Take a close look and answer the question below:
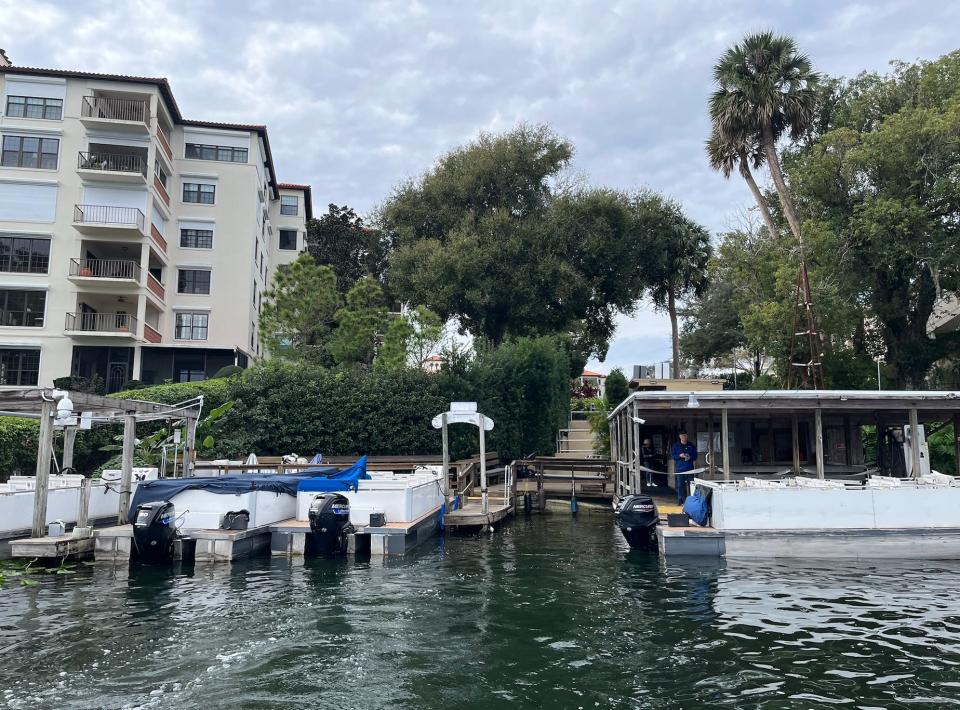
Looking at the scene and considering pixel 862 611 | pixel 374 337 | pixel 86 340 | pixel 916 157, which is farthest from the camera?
pixel 86 340

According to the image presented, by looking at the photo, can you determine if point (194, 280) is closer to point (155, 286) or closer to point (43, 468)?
point (155, 286)

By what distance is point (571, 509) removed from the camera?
2288 centimetres

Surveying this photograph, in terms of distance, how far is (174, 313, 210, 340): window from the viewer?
36.8m

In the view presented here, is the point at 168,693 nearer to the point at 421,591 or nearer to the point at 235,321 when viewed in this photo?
the point at 421,591

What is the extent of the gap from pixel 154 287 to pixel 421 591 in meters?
29.0

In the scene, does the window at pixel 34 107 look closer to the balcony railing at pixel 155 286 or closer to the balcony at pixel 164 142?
the balcony at pixel 164 142

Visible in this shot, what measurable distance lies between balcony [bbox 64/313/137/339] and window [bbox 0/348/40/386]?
2093mm

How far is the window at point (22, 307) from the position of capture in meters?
32.4

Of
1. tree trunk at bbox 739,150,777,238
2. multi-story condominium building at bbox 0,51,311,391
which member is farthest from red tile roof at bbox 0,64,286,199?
Result: tree trunk at bbox 739,150,777,238

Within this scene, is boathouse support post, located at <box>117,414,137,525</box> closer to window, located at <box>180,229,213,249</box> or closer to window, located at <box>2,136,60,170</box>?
window, located at <box>2,136,60,170</box>

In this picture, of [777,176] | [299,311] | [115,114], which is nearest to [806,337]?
[777,176]

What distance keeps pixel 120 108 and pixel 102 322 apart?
35.9 ft

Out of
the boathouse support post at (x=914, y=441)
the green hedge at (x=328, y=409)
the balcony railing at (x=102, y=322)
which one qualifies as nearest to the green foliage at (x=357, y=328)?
the green hedge at (x=328, y=409)

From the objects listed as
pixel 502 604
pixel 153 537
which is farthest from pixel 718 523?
pixel 153 537
